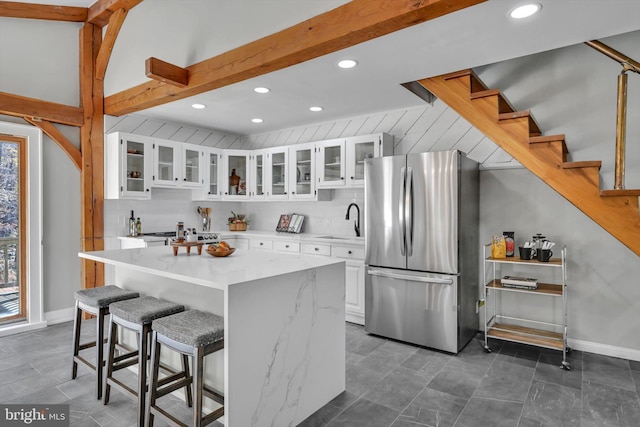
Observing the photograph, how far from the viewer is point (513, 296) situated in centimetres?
373

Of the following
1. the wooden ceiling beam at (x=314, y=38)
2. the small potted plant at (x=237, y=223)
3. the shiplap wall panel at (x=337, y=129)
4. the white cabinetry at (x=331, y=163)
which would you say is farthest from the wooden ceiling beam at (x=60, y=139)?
the shiplap wall panel at (x=337, y=129)

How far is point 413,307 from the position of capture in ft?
11.5

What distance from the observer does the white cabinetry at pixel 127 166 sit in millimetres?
4332

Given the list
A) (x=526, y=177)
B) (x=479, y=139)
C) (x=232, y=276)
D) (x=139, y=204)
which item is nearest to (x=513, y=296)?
(x=526, y=177)

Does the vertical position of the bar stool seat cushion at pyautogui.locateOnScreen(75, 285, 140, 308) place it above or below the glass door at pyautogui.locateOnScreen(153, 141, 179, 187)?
below

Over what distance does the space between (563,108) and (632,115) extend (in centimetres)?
51

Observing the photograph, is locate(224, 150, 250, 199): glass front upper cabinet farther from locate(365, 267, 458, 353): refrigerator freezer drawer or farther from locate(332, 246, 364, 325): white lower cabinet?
locate(365, 267, 458, 353): refrigerator freezer drawer

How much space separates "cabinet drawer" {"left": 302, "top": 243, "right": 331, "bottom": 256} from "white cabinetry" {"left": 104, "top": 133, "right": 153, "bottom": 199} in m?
2.08

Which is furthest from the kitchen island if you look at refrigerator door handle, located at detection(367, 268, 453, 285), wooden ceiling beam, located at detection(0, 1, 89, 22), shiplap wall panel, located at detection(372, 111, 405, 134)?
wooden ceiling beam, located at detection(0, 1, 89, 22)

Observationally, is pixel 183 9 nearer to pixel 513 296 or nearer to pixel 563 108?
pixel 563 108

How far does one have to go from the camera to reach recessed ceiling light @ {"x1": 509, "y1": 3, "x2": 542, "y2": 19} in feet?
6.90

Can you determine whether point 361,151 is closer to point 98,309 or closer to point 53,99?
point 98,309

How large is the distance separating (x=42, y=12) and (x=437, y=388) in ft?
17.4

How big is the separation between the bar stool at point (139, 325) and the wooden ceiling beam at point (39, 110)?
8.83ft
